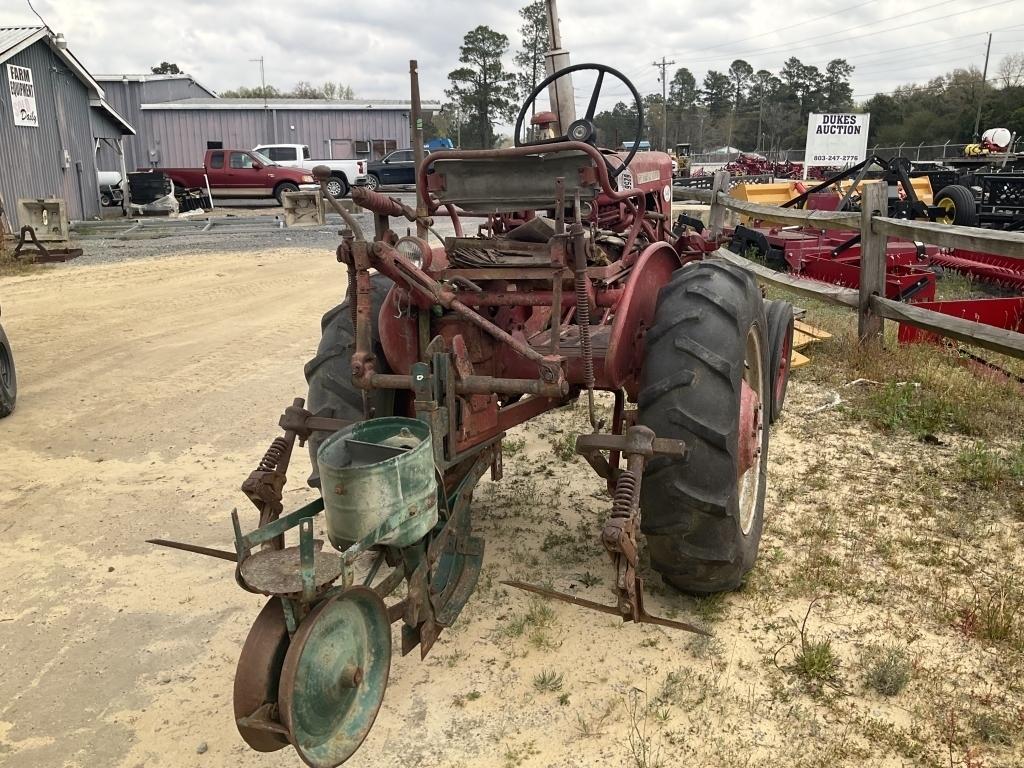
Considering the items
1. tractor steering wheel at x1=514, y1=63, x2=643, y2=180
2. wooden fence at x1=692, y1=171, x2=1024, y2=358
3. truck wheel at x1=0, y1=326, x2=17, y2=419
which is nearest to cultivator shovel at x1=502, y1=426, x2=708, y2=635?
tractor steering wheel at x1=514, y1=63, x2=643, y2=180

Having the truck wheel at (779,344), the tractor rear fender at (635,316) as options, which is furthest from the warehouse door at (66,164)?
the tractor rear fender at (635,316)

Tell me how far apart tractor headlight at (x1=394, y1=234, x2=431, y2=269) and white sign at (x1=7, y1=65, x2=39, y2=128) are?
716 inches

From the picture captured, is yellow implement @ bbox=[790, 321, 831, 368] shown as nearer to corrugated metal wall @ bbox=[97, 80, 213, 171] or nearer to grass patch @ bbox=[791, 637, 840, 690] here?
grass patch @ bbox=[791, 637, 840, 690]

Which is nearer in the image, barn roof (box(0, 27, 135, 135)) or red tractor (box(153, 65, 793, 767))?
red tractor (box(153, 65, 793, 767))

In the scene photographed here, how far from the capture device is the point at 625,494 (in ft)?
8.53

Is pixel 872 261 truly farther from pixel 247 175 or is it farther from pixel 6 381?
pixel 247 175

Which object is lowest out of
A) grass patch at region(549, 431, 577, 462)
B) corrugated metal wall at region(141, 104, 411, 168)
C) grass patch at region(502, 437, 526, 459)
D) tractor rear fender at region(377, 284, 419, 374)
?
grass patch at region(502, 437, 526, 459)

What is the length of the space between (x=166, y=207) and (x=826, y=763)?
22.4 m

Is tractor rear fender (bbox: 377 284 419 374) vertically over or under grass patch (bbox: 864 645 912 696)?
over

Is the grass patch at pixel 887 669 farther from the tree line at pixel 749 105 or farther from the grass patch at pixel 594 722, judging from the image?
the tree line at pixel 749 105

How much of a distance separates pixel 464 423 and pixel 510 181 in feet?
3.20

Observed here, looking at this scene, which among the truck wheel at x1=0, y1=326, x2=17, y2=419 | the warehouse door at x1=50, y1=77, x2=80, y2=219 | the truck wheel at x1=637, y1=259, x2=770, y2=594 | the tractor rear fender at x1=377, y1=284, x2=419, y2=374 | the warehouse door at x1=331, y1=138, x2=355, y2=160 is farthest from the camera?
the warehouse door at x1=331, y1=138, x2=355, y2=160

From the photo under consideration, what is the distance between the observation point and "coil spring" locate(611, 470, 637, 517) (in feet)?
8.35

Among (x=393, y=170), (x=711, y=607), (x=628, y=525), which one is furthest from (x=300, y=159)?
(x=628, y=525)
